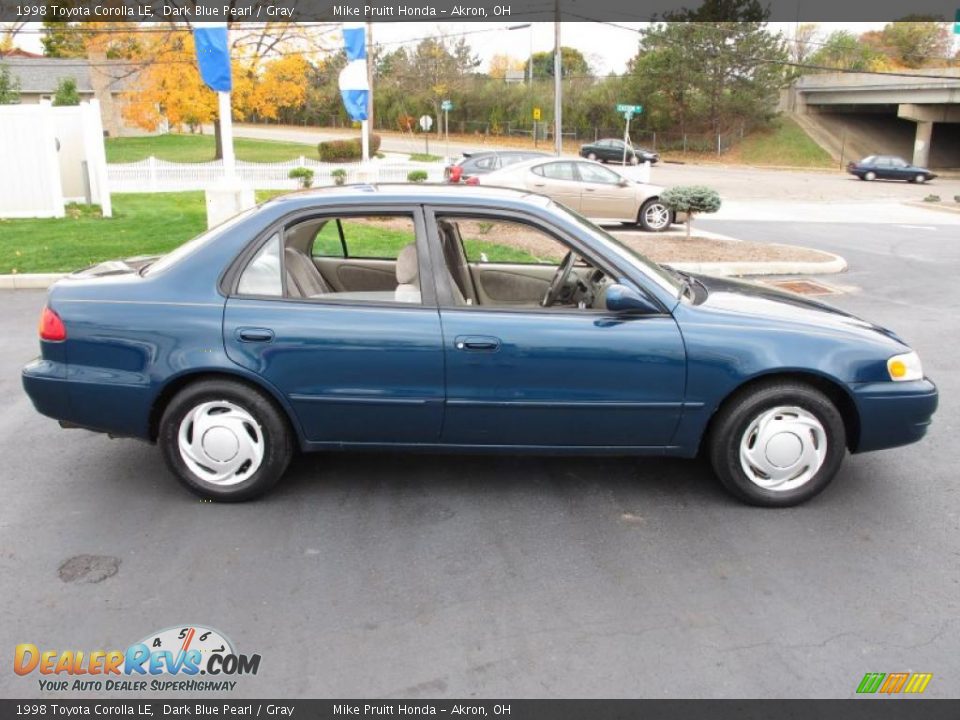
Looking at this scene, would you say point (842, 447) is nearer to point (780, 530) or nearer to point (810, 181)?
point (780, 530)

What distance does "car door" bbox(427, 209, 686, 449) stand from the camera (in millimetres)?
4043

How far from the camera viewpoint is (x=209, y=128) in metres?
74.2

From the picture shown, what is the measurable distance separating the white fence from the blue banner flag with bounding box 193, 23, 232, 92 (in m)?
10.3

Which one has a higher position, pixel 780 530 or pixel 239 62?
pixel 239 62

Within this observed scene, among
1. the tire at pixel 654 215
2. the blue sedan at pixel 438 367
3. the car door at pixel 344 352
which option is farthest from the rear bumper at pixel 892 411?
the tire at pixel 654 215

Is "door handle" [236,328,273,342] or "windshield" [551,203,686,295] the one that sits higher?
"windshield" [551,203,686,295]

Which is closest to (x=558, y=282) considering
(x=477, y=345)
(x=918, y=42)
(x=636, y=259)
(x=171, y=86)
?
(x=636, y=259)

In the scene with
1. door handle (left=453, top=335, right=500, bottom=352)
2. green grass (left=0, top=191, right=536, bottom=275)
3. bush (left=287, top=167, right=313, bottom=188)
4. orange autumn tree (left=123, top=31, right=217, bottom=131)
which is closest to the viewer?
door handle (left=453, top=335, right=500, bottom=352)

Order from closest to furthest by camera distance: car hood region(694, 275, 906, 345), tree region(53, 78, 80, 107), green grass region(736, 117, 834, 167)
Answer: car hood region(694, 275, 906, 345) < tree region(53, 78, 80, 107) < green grass region(736, 117, 834, 167)

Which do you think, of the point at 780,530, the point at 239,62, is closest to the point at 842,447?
the point at 780,530

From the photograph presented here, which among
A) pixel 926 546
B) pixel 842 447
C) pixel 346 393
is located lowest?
pixel 926 546

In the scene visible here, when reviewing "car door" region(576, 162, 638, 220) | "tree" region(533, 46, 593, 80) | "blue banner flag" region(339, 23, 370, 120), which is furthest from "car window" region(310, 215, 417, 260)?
"tree" region(533, 46, 593, 80)

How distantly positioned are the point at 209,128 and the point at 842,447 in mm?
77621

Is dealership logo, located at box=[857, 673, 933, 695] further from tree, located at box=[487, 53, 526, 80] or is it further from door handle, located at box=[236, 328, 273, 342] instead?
tree, located at box=[487, 53, 526, 80]
